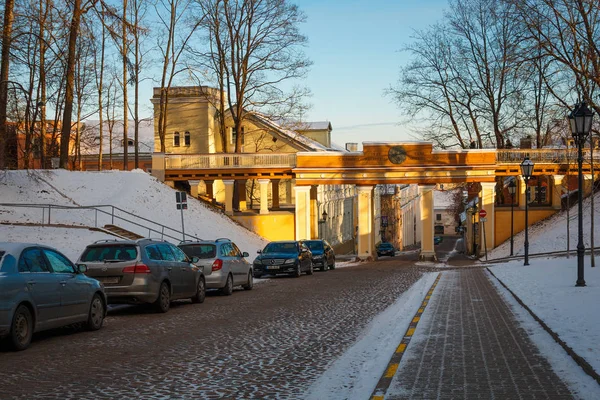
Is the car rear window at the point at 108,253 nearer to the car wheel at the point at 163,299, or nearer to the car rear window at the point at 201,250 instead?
the car wheel at the point at 163,299

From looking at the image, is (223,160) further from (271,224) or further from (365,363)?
(365,363)

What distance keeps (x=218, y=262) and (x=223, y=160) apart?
33.4 meters

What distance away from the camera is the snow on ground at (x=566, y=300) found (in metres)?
11.2

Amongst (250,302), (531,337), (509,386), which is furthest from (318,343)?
(250,302)

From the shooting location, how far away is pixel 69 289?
1318 cm

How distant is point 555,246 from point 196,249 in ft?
93.0

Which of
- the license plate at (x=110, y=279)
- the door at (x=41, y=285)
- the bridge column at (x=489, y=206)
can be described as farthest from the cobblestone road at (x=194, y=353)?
the bridge column at (x=489, y=206)

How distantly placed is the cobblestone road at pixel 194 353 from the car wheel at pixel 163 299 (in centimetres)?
39

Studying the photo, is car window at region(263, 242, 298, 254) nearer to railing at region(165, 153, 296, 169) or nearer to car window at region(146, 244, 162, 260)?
car window at region(146, 244, 162, 260)

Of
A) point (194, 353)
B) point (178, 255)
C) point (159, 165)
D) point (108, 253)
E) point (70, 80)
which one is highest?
point (70, 80)

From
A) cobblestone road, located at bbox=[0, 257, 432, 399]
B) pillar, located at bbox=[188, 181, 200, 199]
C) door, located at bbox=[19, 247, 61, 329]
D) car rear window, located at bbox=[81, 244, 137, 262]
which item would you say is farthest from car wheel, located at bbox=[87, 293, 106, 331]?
pillar, located at bbox=[188, 181, 200, 199]

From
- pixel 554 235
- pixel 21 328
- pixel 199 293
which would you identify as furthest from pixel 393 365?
pixel 554 235

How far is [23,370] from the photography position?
9.92 m

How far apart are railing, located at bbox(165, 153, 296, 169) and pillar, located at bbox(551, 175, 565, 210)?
680 inches
